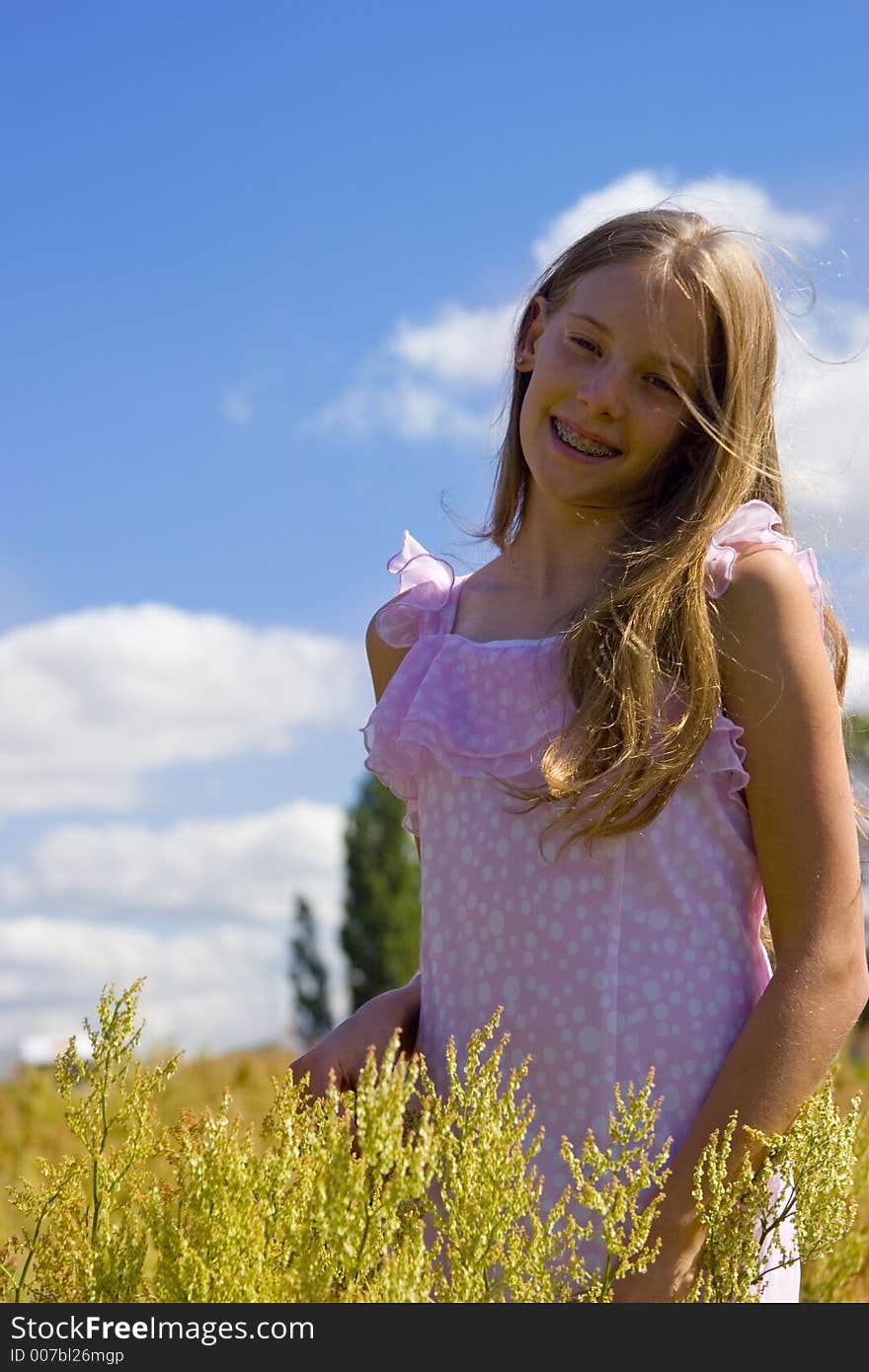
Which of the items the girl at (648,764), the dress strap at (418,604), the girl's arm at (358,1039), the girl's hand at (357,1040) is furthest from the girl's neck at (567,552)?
the girl's hand at (357,1040)

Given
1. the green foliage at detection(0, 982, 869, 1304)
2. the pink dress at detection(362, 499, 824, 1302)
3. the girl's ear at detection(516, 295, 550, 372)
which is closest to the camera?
the green foliage at detection(0, 982, 869, 1304)

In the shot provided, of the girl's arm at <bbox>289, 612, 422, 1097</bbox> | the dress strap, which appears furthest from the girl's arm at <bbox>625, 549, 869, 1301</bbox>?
the dress strap

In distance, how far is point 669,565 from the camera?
2.26 metres

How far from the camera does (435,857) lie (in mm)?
2457

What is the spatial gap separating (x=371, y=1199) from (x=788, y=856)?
82 centimetres

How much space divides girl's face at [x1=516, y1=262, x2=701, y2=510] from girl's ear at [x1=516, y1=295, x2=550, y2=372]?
0.17 meters

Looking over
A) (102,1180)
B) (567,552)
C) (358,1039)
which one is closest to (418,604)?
(567,552)

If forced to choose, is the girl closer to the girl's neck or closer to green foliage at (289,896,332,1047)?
the girl's neck

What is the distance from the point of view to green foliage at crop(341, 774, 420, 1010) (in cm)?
2545

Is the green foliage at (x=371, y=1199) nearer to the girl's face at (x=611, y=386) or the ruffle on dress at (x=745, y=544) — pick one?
the ruffle on dress at (x=745, y=544)

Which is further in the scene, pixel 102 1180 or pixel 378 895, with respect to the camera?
pixel 378 895

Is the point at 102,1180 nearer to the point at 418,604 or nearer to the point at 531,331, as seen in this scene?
the point at 418,604

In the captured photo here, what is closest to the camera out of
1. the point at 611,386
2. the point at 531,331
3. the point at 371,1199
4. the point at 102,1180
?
the point at 371,1199

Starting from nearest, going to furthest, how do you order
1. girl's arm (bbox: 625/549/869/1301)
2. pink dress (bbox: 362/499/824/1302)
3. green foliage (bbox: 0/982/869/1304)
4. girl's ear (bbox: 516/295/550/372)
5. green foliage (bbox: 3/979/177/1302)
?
green foliage (bbox: 0/982/869/1304)
green foliage (bbox: 3/979/177/1302)
girl's arm (bbox: 625/549/869/1301)
pink dress (bbox: 362/499/824/1302)
girl's ear (bbox: 516/295/550/372)
